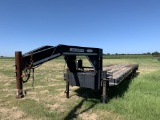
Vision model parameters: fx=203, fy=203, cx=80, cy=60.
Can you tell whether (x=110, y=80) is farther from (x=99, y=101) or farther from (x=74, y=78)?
(x=74, y=78)

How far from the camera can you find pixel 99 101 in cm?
728

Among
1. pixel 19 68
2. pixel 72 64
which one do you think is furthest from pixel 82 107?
pixel 19 68

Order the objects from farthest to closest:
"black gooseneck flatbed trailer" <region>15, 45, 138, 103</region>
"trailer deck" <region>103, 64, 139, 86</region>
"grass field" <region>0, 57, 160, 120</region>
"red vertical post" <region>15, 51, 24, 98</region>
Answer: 1. "trailer deck" <region>103, 64, 139, 86</region>
2. "grass field" <region>0, 57, 160, 120</region>
3. "black gooseneck flatbed trailer" <region>15, 45, 138, 103</region>
4. "red vertical post" <region>15, 51, 24, 98</region>

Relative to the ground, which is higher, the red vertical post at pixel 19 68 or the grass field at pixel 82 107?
the red vertical post at pixel 19 68

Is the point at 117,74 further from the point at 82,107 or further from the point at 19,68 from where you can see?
the point at 19,68

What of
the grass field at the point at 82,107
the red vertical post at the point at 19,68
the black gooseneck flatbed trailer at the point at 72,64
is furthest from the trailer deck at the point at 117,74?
the red vertical post at the point at 19,68

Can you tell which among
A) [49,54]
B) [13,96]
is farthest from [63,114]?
[13,96]

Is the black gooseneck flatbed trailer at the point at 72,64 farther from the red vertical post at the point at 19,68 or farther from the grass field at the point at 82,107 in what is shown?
the grass field at the point at 82,107

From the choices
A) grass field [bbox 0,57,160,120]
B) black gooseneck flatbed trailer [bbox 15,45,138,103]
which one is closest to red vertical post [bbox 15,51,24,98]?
black gooseneck flatbed trailer [bbox 15,45,138,103]

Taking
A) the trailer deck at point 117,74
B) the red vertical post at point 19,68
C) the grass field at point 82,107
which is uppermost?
the red vertical post at point 19,68

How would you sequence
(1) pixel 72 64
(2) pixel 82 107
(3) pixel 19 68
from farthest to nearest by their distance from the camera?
(1) pixel 72 64, (2) pixel 82 107, (3) pixel 19 68

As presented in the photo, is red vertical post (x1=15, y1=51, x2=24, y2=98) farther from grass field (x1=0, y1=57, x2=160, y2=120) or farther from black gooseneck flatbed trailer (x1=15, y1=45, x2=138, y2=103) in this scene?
grass field (x1=0, y1=57, x2=160, y2=120)

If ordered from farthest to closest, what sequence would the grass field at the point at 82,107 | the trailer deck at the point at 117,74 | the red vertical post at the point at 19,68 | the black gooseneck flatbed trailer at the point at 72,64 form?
the trailer deck at the point at 117,74 → the grass field at the point at 82,107 → the black gooseneck flatbed trailer at the point at 72,64 → the red vertical post at the point at 19,68

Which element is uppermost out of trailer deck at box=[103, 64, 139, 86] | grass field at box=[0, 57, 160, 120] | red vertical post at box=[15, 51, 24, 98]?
red vertical post at box=[15, 51, 24, 98]
